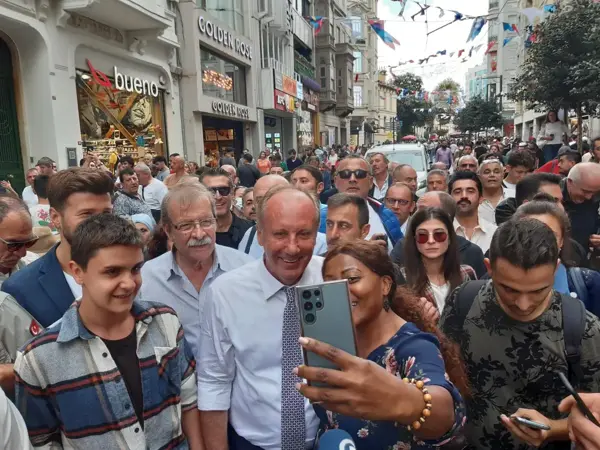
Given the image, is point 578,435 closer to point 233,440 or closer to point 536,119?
point 233,440

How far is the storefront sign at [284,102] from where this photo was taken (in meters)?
22.5

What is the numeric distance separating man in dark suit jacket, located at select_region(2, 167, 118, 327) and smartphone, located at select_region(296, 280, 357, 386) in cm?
137

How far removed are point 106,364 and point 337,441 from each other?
0.96 meters

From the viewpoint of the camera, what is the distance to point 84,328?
1749mm

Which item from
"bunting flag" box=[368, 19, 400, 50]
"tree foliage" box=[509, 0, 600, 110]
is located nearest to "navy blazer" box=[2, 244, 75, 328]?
"tree foliage" box=[509, 0, 600, 110]

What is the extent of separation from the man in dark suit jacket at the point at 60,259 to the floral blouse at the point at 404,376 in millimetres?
1330

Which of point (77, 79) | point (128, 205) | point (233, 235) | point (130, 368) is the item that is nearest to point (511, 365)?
point (130, 368)

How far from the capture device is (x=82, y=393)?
1.69 m

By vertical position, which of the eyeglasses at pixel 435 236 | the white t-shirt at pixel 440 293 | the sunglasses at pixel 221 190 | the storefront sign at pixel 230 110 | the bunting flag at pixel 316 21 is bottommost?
the white t-shirt at pixel 440 293

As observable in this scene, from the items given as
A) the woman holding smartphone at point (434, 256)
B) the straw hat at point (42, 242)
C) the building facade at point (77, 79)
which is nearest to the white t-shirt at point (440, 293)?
the woman holding smartphone at point (434, 256)

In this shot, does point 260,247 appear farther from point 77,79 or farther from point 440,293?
point 77,79

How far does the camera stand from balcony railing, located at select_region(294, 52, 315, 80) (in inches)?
1110

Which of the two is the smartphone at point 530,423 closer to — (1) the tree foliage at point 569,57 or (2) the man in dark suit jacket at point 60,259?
(2) the man in dark suit jacket at point 60,259

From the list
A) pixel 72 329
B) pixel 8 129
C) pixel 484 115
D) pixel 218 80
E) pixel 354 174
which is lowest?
pixel 72 329
